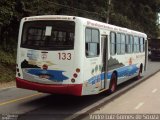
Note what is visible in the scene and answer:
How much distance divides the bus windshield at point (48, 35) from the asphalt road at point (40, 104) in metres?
1.84

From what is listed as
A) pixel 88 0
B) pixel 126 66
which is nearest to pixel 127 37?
pixel 126 66

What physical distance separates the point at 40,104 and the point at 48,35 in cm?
222

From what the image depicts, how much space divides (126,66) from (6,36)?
8.17 metres

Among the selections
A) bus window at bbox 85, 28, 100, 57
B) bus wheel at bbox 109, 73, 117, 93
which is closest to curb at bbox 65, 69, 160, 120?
bus wheel at bbox 109, 73, 117, 93

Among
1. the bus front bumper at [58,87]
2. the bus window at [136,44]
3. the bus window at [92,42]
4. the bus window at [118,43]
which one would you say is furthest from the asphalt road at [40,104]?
the bus window at [136,44]

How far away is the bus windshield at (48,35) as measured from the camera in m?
12.2

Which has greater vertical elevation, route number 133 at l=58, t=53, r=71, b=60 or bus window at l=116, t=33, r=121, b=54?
bus window at l=116, t=33, r=121, b=54

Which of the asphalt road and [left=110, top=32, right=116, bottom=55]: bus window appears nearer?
the asphalt road

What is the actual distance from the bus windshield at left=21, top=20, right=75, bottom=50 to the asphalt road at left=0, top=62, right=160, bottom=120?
184cm

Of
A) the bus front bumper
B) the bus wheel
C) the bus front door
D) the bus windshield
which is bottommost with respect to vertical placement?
the bus wheel

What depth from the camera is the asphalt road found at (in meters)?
11.1

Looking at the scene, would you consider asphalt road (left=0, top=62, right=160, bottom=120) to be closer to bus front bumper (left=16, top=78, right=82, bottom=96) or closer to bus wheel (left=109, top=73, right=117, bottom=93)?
bus wheel (left=109, top=73, right=117, bottom=93)

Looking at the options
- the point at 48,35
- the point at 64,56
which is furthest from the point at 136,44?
the point at 64,56

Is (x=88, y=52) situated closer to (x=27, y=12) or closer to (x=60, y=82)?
(x=60, y=82)
